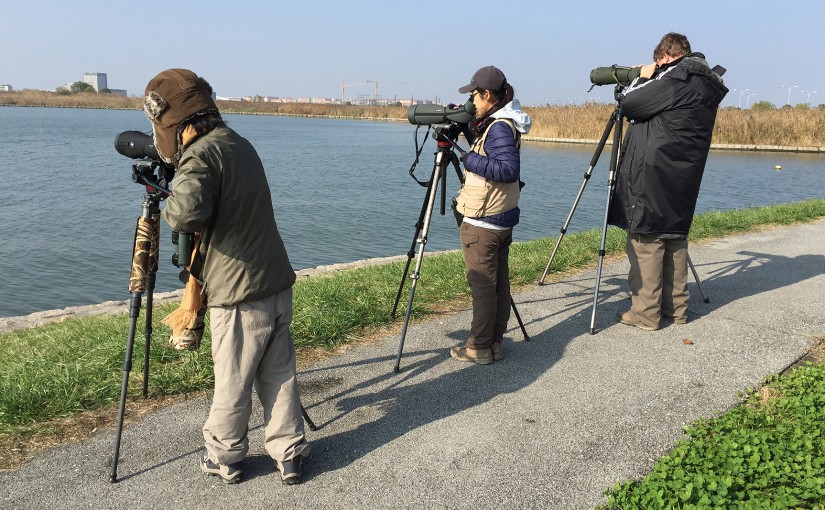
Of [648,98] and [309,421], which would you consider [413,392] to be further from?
[648,98]

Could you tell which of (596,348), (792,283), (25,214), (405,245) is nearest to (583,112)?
(405,245)

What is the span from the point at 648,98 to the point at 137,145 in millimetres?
3579

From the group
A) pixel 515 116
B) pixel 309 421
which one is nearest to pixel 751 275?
pixel 515 116

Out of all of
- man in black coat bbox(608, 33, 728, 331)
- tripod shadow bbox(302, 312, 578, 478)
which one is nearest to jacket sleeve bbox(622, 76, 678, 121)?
man in black coat bbox(608, 33, 728, 331)

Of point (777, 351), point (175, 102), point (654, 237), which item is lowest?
point (777, 351)

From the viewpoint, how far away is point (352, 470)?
123 inches

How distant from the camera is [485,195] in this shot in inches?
159

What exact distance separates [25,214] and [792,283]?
15.9m

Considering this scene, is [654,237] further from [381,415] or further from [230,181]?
→ [230,181]

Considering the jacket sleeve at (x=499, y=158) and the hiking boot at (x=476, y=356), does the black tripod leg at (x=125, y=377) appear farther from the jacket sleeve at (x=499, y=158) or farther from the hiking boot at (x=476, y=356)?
the hiking boot at (x=476, y=356)

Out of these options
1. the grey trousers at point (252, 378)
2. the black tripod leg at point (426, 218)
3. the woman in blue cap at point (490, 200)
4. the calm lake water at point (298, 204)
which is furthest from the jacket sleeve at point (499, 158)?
the calm lake water at point (298, 204)

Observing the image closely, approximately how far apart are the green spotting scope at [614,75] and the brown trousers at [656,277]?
1.30 meters

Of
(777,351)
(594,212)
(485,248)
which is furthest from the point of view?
(594,212)

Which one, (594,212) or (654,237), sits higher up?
(654,237)
